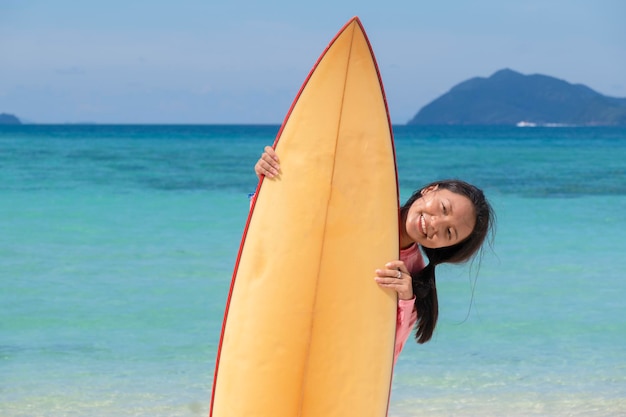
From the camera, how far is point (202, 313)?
5.46 meters

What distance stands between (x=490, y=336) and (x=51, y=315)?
8.45ft

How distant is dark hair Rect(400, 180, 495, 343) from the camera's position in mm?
2539

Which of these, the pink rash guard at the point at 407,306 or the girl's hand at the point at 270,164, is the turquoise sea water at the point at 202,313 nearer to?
the pink rash guard at the point at 407,306

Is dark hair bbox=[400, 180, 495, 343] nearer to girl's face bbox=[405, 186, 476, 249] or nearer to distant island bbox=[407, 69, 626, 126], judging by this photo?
girl's face bbox=[405, 186, 476, 249]

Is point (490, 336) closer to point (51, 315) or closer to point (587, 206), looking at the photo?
point (51, 315)

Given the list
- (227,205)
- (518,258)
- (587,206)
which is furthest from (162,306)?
(587,206)

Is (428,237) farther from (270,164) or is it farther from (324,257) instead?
(270,164)

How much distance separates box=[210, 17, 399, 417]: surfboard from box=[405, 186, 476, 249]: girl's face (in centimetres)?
11

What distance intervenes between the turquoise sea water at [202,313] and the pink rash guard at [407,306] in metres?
1.21

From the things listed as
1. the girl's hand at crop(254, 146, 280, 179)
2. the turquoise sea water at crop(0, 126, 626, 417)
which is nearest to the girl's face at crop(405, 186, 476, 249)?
the girl's hand at crop(254, 146, 280, 179)

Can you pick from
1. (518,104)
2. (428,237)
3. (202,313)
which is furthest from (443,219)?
(518,104)

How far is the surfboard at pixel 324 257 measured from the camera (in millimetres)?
2557

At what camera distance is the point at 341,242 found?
2.56 metres

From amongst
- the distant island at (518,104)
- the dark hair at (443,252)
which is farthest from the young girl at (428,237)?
the distant island at (518,104)
